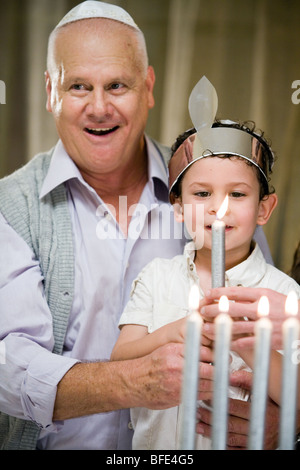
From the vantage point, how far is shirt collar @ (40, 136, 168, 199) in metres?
1.72

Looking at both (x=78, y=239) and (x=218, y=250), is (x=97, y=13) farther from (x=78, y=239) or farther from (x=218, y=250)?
(x=218, y=250)

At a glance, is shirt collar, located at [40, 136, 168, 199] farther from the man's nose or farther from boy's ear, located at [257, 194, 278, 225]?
boy's ear, located at [257, 194, 278, 225]

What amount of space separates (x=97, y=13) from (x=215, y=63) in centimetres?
45

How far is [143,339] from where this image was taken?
4.71 ft

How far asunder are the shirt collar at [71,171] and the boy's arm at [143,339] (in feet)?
1.61

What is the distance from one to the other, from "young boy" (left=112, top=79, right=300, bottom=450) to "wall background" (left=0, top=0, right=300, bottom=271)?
0.39 meters

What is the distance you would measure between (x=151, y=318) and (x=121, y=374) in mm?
179

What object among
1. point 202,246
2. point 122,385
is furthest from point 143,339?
point 202,246

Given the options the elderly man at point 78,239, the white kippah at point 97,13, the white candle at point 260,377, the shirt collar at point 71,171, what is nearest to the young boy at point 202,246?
the elderly man at point 78,239

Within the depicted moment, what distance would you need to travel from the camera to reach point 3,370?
4.92 ft

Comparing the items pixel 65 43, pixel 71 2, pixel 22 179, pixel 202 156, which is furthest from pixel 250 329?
pixel 71 2

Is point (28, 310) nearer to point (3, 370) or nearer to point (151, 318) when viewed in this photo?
point (3, 370)

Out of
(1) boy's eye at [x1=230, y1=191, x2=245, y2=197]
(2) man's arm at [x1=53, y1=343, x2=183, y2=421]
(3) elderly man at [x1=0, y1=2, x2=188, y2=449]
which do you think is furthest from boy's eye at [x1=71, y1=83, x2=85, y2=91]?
(2) man's arm at [x1=53, y1=343, x2=183, y2=421]

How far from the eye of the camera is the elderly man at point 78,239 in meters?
1.49
